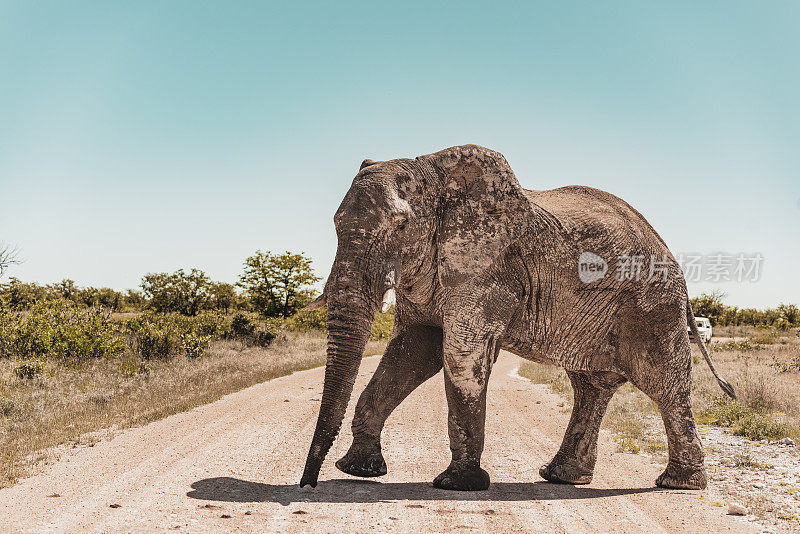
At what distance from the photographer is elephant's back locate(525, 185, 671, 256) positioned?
7438 millimetres

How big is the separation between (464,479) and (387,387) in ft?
4.67

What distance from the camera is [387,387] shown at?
7508 millimetres

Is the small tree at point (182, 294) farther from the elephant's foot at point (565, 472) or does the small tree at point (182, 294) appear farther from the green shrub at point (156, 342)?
the elephant's foot at point (565, 472)

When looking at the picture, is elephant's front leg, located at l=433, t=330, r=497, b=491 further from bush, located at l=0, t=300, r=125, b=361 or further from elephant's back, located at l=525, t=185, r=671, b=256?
bush, located at l=0, t=300, r=125, b=361

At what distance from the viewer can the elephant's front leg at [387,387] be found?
7.32 m

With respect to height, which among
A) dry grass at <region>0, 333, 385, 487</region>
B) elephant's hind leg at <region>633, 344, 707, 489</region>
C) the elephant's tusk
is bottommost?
dry grass at <region>0, 333, 385, 487</region>

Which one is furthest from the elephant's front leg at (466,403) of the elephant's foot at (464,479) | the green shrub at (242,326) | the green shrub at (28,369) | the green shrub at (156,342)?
the green shrub at (242,326)

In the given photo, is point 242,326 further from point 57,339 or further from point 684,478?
point 684,478

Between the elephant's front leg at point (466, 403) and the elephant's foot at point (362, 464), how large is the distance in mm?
936

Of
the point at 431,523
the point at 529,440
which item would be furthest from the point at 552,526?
the point at 529,440

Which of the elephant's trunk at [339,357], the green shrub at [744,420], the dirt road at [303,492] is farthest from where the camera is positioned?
the green shrub at [744,420]

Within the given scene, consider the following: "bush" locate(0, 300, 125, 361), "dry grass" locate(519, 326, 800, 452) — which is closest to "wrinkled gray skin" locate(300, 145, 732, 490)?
"dry grass" locate(519, 326, 800, 452)

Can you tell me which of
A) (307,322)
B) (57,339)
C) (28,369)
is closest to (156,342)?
(57,339)

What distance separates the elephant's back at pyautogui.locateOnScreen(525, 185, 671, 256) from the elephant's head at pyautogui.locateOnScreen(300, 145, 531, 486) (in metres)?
0.63
